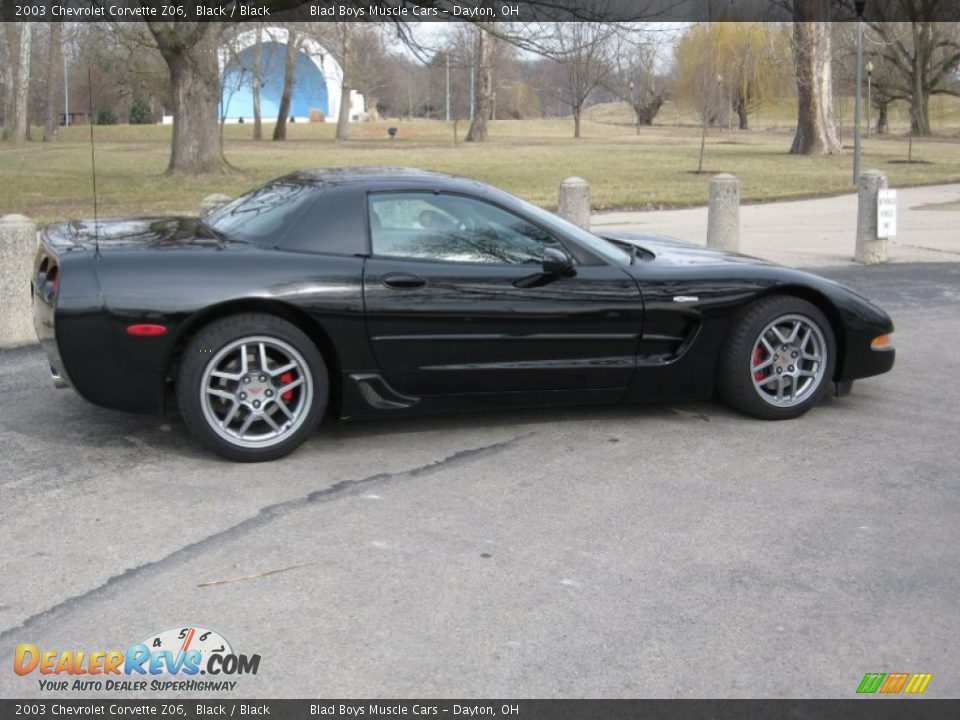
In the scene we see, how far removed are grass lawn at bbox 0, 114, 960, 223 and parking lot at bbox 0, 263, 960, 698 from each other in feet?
45.8

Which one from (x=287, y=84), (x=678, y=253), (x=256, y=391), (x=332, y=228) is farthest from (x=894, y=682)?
(x=287, y=84)

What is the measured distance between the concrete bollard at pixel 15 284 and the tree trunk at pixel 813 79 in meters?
36.0

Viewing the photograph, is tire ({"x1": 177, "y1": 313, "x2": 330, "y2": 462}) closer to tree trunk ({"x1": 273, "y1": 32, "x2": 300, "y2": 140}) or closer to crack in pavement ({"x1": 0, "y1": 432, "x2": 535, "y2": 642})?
crack in pavement ({"x1": 0, "y1": 432, "x2": 535, "y2": 642})

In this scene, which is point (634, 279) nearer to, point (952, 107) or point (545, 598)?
point (545, 598)

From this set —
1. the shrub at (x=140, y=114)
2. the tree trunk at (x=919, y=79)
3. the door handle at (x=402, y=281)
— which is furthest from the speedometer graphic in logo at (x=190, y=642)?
the shrub at (x=140, y=114)

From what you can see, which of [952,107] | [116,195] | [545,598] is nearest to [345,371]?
[545,598]

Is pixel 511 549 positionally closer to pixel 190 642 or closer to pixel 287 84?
pixel 190 642

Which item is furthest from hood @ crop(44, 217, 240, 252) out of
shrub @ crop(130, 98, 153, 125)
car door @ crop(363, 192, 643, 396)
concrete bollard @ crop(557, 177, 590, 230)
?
shrub @ crop(130, 98, 153, 125)

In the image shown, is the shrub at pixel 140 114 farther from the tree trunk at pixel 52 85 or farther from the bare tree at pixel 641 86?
the bare tree at pixel 641 86

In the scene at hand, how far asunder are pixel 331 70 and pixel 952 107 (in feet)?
156

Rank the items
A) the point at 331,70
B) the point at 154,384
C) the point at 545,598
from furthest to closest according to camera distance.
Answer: the point at 331,70 < the point at 154,384 < the point at 545,598

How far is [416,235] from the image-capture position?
5793 mm
